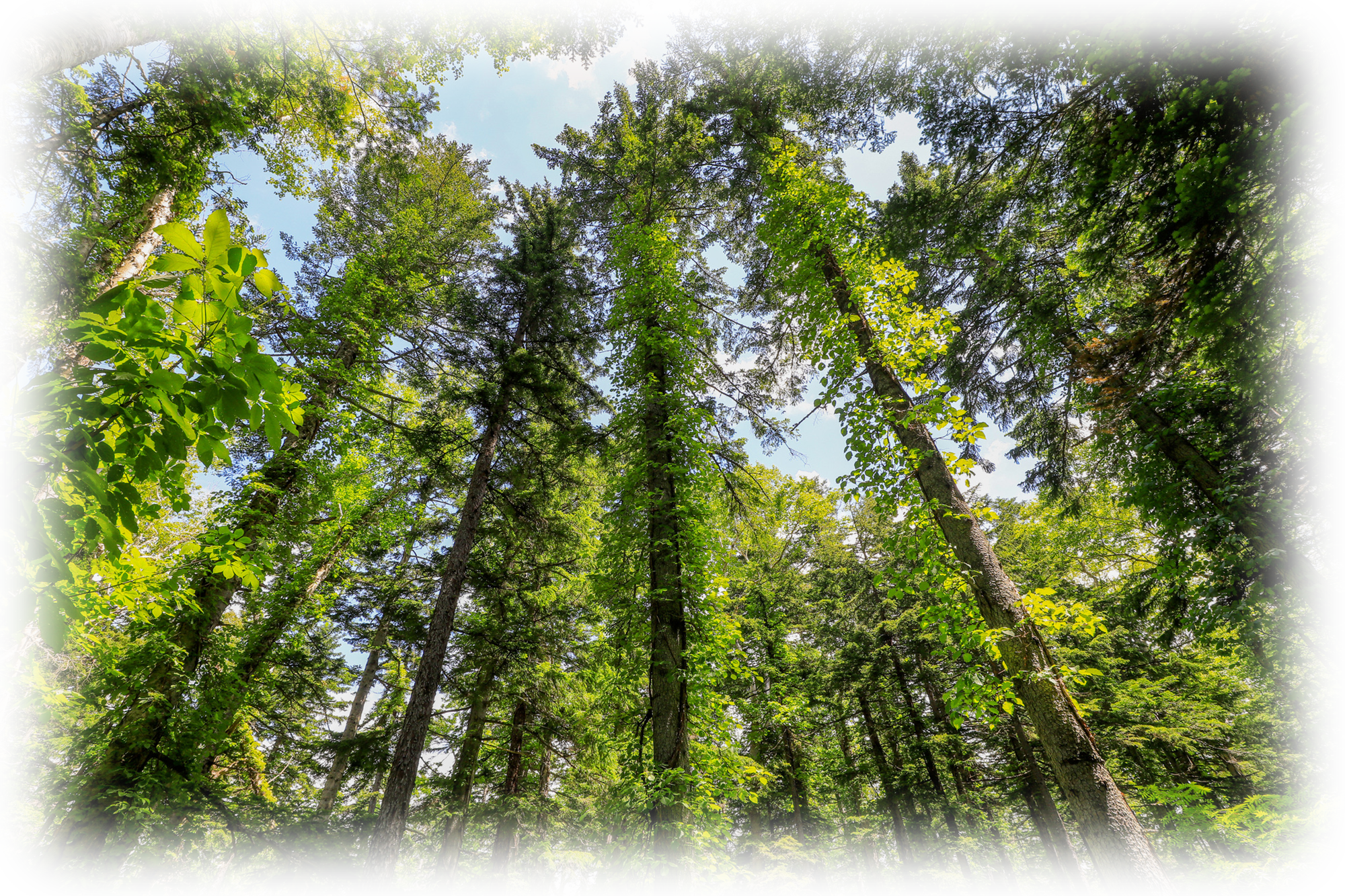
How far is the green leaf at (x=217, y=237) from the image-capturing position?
1.29 metres

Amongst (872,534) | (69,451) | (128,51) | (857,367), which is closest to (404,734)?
(69,451)

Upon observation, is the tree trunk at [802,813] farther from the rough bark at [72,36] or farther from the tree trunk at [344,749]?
the rough bark at [72,36]

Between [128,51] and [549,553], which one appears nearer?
[128,51]

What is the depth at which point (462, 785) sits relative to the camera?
29.7ft

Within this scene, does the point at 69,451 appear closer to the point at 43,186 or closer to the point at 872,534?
the point at 43,186

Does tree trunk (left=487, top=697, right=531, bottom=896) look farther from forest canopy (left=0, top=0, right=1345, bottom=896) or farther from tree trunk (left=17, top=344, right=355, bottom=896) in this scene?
tree trunk (left=17, top=344, right=355, bottom=896)

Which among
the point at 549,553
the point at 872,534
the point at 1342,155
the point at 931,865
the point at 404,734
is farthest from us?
the point at 872,534

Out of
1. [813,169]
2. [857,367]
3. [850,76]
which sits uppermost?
[850,76]

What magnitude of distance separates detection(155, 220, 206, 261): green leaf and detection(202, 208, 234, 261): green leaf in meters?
0.02

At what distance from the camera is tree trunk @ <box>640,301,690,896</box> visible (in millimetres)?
4508

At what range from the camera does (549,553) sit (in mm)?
10242

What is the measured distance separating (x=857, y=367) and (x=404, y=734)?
772 cm

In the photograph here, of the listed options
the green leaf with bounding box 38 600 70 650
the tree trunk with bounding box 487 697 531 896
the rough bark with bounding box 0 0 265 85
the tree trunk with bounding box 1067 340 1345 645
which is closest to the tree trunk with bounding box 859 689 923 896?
the tree trunk with bounding box 487 697 531 896

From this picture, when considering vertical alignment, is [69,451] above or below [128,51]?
below
